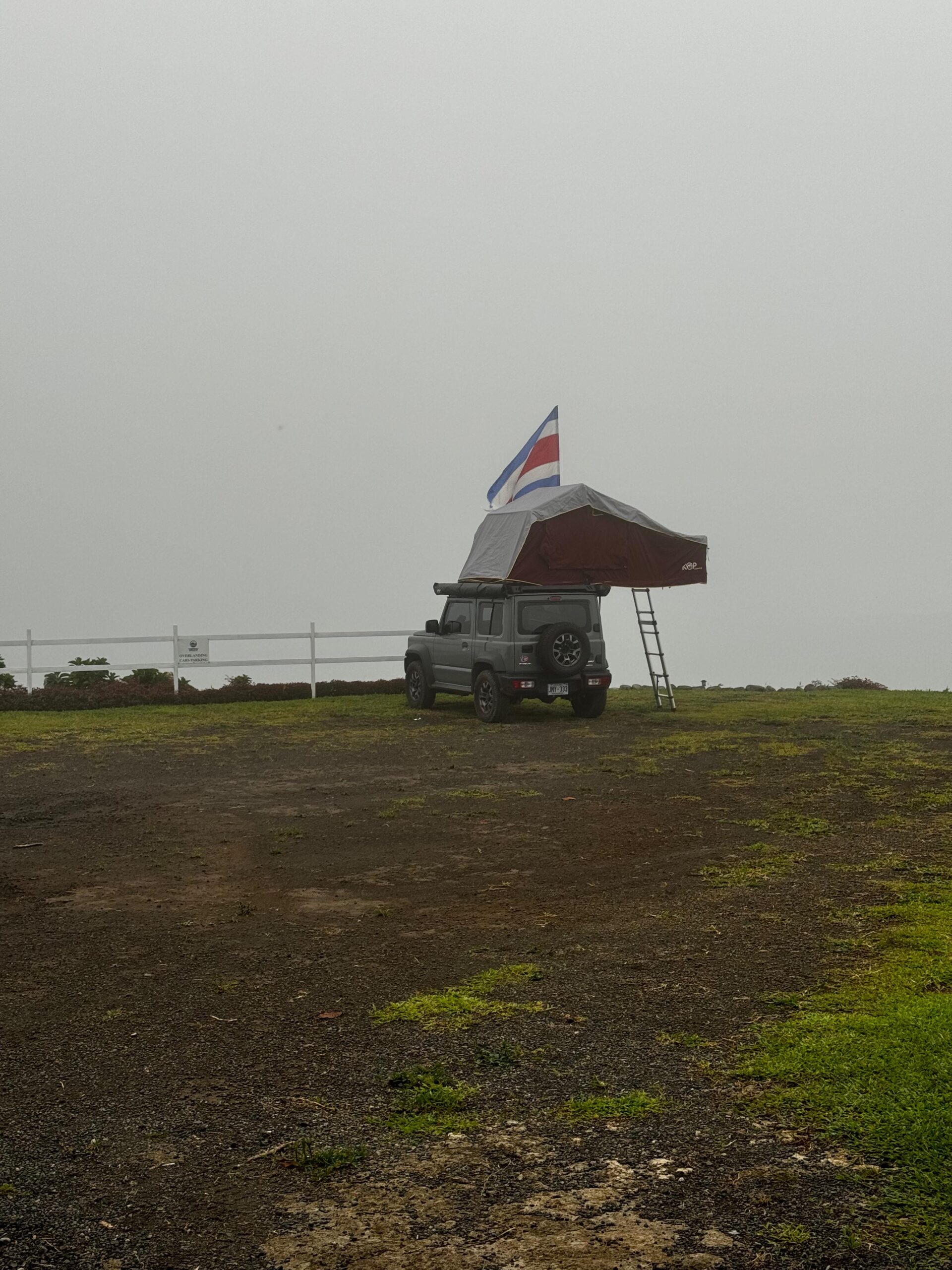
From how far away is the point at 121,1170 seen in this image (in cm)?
422

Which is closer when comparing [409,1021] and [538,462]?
[409,1021]

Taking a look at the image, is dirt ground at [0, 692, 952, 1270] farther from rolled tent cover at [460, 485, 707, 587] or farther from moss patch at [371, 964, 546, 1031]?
rolled tent cover at [460, 485, 707, 587]

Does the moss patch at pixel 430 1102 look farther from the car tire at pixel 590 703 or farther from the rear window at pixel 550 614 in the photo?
the car tire at pixel 590 703

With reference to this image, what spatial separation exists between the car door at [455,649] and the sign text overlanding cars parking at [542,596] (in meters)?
0.02

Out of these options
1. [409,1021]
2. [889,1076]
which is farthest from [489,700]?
[889,1076]

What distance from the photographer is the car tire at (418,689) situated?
67.7ft

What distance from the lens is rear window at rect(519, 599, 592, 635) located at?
17953mm

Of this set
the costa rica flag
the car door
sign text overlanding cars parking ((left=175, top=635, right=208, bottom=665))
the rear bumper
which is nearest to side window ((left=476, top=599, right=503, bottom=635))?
the car door

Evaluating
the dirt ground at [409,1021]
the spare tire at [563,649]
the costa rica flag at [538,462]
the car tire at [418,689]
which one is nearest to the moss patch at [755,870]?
the dirt ground at [409,1021]

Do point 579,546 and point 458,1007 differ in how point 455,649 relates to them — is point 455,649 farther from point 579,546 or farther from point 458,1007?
point 458,1007

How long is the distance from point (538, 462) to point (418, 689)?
5493mm

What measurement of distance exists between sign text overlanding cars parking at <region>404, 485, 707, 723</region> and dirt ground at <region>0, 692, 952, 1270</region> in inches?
186

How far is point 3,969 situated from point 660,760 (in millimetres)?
8929

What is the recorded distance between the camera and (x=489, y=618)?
61.0 feet
